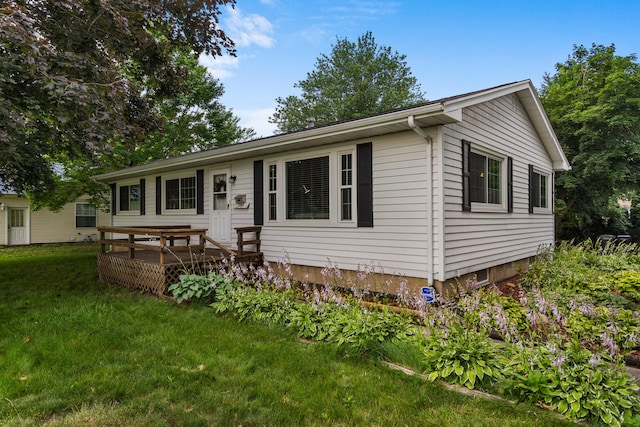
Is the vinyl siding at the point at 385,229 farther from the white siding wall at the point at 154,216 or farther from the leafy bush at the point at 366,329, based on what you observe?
the white siding wall at the point at 154,216

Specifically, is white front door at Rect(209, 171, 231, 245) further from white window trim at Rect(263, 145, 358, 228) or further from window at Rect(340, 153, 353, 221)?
window at Rect(340, 153, 353, 221)

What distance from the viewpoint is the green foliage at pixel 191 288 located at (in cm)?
543

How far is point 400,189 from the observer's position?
558 cm

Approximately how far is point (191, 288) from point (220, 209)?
3.38 m

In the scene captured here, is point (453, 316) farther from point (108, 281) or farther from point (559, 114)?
point (559, 114)

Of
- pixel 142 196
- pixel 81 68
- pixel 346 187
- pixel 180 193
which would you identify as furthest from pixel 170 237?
pixel 142 196

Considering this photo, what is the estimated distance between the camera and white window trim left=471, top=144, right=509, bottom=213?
6.21 meters

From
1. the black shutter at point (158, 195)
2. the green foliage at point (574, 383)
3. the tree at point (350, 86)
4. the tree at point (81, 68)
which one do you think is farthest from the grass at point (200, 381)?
the tree at point (350, 86)

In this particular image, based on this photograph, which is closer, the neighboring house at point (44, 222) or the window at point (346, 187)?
the window at point (346, 187)

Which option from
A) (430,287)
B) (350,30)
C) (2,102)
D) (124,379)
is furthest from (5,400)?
(350,30)

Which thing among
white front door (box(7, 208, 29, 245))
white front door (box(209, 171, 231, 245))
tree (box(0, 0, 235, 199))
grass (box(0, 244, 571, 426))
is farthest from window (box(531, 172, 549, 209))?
white front door (box(7, 208, 29, 245))

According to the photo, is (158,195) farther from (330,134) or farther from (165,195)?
(330,134)

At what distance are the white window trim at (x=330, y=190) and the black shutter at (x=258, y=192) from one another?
0.30ft

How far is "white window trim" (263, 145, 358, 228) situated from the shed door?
1565cm
